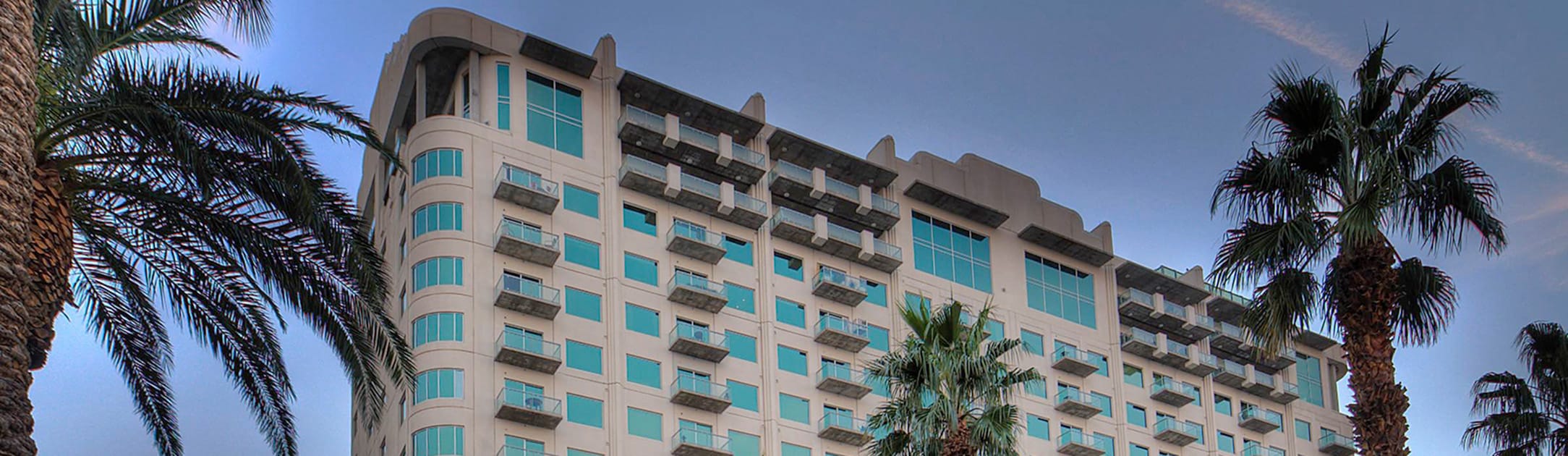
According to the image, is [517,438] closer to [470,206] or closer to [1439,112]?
[470,206]

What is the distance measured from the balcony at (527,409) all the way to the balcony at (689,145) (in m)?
13.0

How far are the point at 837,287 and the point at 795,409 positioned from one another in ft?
19.4

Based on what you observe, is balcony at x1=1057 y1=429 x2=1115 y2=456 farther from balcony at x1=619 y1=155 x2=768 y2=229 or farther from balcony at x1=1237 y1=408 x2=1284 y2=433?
balcony at x1=619 y1=155 x2=768 y2=229

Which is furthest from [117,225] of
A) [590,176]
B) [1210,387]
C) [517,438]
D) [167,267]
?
[1210,387]

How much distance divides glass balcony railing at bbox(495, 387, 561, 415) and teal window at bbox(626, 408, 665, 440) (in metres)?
3.36

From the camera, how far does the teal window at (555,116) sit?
69.9 metres

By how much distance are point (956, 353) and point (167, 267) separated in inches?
616

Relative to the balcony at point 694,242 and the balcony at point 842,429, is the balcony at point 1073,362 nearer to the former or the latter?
the balcony at point 842,429

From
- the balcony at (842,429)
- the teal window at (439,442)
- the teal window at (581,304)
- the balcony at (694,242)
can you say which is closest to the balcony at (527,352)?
the teal window at (581,304)

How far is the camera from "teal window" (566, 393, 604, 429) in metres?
64.7

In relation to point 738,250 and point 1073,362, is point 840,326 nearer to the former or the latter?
point 738,250

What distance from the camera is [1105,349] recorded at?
8525cm

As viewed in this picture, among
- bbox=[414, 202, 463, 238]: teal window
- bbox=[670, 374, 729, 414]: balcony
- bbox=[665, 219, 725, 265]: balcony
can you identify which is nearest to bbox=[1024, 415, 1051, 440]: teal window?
bbox=[670, 374, 729, 414]: balcony

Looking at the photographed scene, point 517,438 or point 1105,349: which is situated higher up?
point 1105,349
